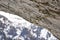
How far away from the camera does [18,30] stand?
95cm

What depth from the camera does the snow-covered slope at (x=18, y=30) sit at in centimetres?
92

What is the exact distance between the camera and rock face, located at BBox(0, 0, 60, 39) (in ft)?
3.75

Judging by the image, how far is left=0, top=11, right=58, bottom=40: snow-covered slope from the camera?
0.92 m

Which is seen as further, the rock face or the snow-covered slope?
the rock face

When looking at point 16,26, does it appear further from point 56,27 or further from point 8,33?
point 56,27

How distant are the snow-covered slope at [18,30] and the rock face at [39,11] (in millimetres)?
154

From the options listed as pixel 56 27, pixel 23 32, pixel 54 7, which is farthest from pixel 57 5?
pixel 23 32

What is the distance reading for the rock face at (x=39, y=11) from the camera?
114 cm

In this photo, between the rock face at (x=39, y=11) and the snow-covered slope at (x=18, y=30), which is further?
the rock face at (x=39, y=11)

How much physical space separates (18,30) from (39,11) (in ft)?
0.94

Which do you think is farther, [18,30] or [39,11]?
[39,11]

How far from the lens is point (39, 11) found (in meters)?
1.17

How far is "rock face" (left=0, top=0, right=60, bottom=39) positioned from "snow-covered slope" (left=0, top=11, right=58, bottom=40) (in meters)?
0.15

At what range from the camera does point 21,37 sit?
3.05 ft
